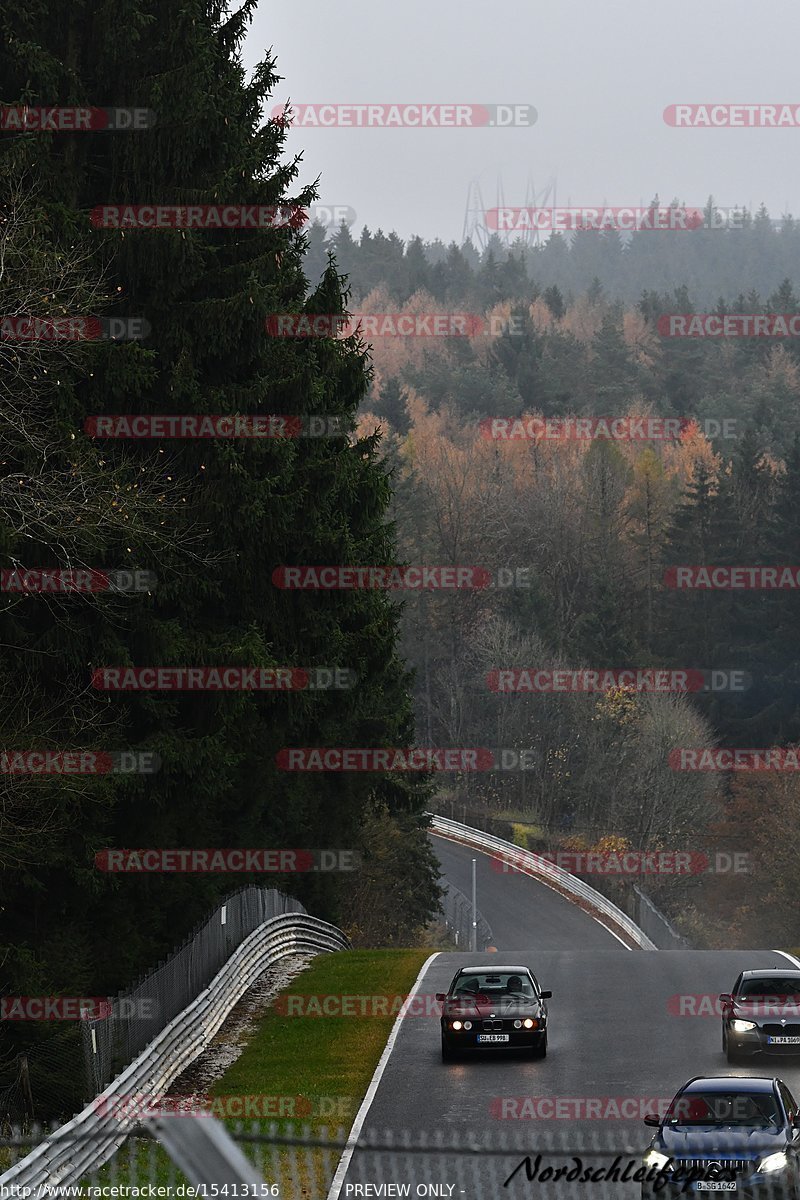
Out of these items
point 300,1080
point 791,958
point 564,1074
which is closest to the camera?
point 300,1080

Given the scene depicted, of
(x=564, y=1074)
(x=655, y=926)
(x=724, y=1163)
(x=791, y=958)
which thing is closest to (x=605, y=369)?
(x=655, y=926)

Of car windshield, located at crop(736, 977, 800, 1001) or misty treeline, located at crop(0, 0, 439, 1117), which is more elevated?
misty treeline, located at crop(0, 0, 439, 1117)

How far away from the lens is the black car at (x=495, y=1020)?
21797 millimetres

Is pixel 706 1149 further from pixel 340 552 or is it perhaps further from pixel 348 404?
pixel 348 404

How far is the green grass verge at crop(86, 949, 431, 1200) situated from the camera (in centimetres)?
1520

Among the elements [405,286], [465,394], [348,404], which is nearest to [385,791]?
[348,404]

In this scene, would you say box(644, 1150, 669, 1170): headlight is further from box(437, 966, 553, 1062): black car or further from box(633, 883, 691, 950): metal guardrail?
box(633, 883, 691, 950): metal guardrail

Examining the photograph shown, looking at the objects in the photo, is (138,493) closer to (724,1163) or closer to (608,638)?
(724,1163)

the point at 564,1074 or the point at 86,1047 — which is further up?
the point at 86,1047

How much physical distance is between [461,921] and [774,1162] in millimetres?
54127

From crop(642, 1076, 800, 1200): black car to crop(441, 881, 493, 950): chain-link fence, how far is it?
46.8 m

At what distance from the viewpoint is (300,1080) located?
20.6 m

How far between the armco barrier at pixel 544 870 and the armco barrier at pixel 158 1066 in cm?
2919

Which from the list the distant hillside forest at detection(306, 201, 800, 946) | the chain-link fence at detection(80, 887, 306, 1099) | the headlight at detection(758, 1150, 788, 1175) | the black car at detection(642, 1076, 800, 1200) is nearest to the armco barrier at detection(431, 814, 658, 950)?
the distant hillside forest at detection(306, 201, 800, 946)
